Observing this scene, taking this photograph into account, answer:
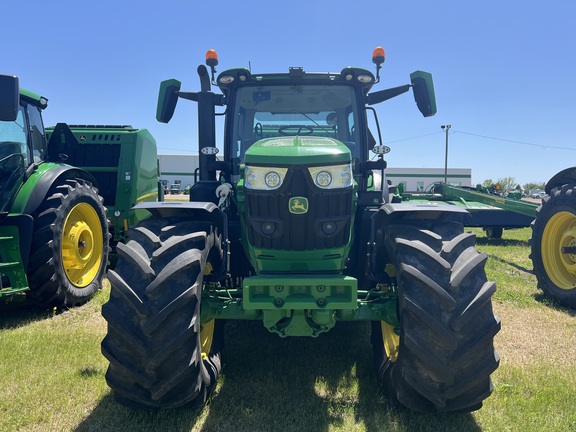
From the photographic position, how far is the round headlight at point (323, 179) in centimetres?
295

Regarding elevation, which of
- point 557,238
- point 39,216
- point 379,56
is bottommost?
point 557,238

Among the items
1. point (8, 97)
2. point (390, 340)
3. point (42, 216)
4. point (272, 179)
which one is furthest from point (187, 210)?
point (42, 216)

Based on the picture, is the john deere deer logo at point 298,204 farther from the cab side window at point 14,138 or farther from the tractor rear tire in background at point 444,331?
the cab side window at point 14,138

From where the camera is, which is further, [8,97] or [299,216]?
[8,97]

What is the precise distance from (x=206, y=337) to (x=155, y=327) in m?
0.82

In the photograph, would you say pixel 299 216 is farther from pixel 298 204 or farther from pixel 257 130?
pixel 257 130

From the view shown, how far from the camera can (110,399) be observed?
121 inches

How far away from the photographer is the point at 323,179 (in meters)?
2.96

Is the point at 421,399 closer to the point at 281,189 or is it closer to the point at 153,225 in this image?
the point at 281,189

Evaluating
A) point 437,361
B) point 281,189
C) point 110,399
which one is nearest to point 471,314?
point 437,361

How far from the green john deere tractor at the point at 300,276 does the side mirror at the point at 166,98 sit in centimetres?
1

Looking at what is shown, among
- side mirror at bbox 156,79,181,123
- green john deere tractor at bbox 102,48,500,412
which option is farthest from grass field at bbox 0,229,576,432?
side mirror at bbox 156,79,181,123

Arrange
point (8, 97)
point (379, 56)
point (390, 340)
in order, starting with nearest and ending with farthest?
1. point (390, 340)
2. point (379, 56)
3. point (8, 97)

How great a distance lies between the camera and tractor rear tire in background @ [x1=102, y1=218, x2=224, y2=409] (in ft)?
8.29
